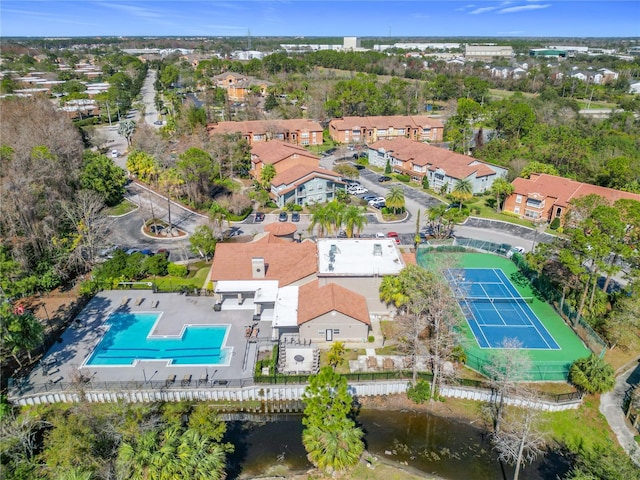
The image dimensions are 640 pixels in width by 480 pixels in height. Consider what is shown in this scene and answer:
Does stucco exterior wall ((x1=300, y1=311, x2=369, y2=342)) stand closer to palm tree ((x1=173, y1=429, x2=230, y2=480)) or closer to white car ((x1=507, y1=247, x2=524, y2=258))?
palm tree ((x1=173, y1=429, x2=230, y2=480))

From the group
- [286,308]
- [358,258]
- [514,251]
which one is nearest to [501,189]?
[514,251]

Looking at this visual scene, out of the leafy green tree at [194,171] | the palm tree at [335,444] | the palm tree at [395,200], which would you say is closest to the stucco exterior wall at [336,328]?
the palm tree at [335,444]

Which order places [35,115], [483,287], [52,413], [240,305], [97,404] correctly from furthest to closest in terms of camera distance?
[35,115], [483,287], [240,305], [97,404], [52,413]

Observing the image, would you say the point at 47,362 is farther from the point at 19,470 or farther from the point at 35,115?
Result: the point at 35,115

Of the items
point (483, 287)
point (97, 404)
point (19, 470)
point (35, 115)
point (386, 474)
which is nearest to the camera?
point (19, 470)

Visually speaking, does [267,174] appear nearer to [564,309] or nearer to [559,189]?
[559,189]

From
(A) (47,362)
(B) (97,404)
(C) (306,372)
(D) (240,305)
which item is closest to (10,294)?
(A) (47,362)
